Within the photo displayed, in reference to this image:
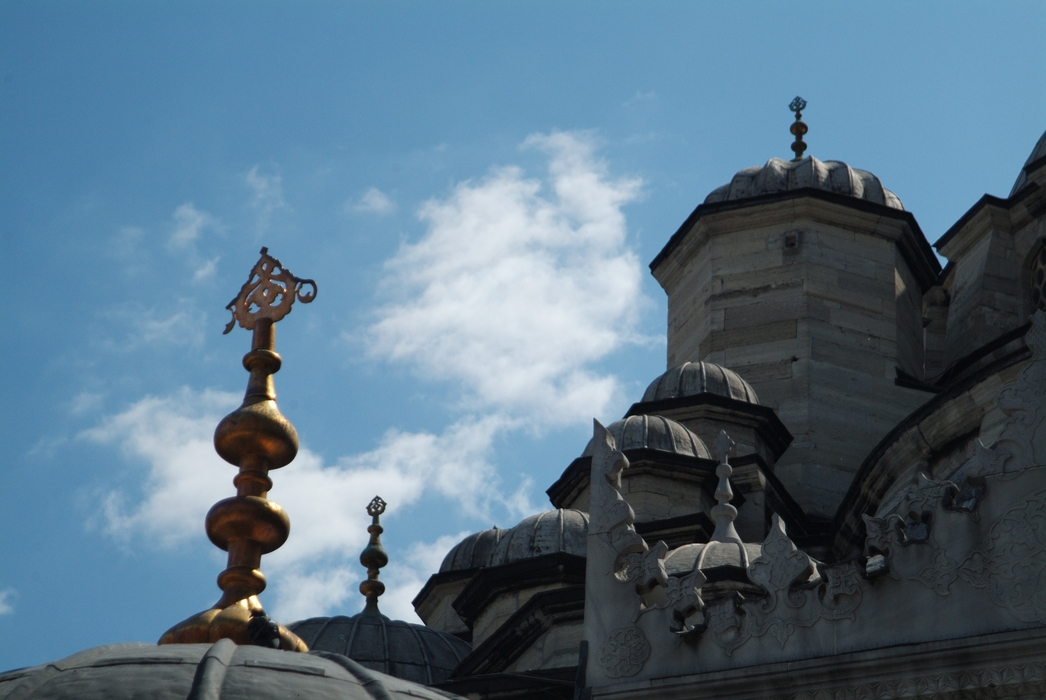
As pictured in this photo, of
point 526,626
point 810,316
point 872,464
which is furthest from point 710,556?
point 810,316

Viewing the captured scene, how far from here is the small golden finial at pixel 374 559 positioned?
24.0m

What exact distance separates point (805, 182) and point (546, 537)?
30.1 feet

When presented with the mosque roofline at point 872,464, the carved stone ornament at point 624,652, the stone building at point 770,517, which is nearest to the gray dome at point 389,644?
the stone building at point 770,517

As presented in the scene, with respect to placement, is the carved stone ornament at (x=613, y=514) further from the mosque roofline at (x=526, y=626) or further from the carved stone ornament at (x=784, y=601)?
the mosque roofline at (x=526, y=626)

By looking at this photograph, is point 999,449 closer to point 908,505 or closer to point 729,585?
point 908,505

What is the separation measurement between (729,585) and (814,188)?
11505mm

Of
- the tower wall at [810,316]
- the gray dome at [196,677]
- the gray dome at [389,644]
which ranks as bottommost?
the gray dome at [196,677]

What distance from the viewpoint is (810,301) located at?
26.0m

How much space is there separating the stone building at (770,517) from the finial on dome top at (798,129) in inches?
4.3

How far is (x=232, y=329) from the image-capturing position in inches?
481

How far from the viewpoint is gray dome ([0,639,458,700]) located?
6980 mm

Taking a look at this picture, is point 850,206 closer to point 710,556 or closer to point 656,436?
point 656,436

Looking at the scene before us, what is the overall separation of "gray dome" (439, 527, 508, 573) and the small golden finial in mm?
840

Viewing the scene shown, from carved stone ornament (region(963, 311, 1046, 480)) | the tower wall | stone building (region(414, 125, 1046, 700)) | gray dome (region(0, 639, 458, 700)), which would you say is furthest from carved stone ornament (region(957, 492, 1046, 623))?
the tower wall
